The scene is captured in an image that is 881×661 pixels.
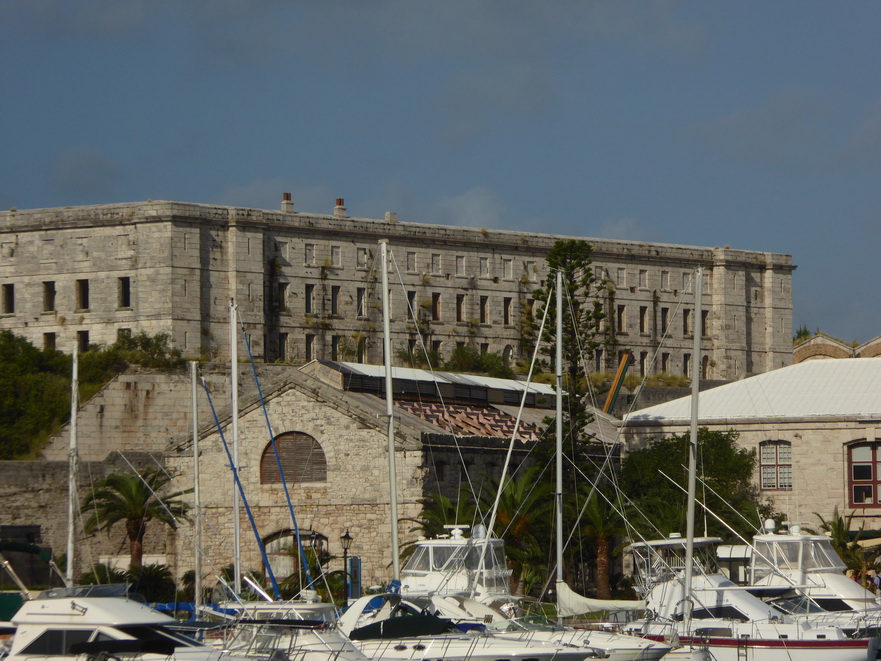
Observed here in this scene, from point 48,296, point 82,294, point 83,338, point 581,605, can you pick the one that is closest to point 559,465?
point 581,605

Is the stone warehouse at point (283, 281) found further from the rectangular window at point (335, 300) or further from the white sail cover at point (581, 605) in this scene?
the white sail cover at point (581, 605)

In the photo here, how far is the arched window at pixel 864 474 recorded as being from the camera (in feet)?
170

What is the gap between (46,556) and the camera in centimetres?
4019

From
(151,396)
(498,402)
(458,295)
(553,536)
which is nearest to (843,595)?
(553,536)

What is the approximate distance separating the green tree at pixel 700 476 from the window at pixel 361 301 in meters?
40.4

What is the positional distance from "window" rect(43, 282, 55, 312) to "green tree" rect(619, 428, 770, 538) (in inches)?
1771

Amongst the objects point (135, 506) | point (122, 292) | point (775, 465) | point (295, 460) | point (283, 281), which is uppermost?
point (283, 281)

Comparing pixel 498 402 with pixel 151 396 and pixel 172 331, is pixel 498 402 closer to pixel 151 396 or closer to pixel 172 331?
pixel 151 396

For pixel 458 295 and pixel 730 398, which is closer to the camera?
pixel 730 398

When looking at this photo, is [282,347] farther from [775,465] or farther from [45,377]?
[775,465]

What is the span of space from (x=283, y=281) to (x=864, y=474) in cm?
4565

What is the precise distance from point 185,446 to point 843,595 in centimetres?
2135

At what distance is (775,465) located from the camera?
53.5m

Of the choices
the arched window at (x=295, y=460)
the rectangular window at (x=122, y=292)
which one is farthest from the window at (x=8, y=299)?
the arched window at (x=295, y=460)
